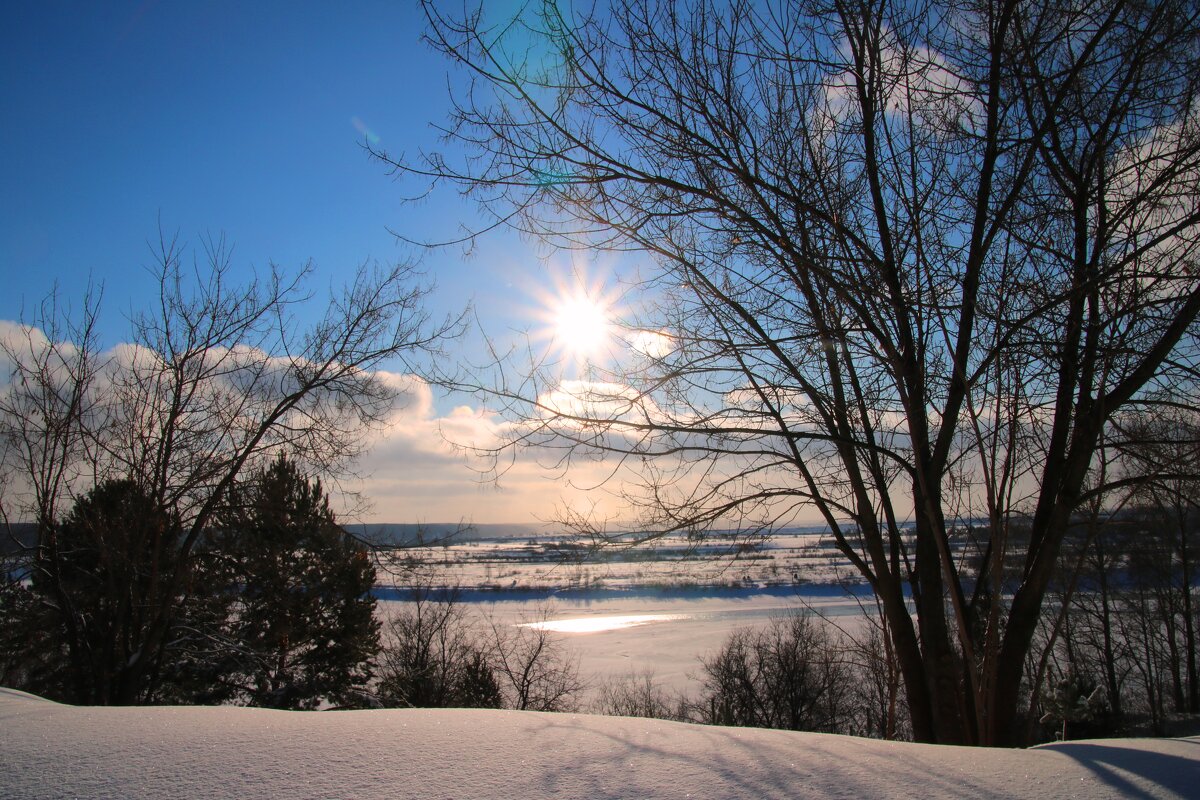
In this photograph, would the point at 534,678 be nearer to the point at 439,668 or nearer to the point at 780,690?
the point at 439,668

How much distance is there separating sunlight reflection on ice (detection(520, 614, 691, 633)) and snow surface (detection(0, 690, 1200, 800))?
39.9 metres

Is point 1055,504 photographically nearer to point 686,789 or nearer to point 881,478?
point 881,478

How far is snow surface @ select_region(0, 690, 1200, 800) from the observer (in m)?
1.95

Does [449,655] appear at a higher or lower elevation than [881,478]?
lower

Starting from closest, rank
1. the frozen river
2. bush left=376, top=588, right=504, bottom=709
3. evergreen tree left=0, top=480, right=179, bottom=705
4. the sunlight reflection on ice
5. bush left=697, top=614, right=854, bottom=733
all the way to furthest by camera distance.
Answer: evergreen tree left=0, top=480, right=179, bottom=705, bush left=376, top=588, right=504, bottom=709, bush left=697, top=614, right=854, bottom=733, the frozen river, the sunlight reflection on ice

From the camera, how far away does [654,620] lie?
1855 inches

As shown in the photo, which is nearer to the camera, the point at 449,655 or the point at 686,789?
the point at 686,789

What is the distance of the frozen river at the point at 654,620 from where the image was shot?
33.2m

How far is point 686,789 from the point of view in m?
1.96

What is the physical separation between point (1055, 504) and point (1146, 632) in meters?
30.4

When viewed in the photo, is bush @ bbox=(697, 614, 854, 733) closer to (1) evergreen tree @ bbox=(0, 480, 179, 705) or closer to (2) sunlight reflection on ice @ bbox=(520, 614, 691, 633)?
(2) sunlight reflection on ice @ bbox=(520, 614, 691, 633)

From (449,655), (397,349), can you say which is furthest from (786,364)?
(449,655)

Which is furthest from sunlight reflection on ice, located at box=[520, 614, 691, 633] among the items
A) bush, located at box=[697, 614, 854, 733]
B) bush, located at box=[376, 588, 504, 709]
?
bush, located at box=[376, 588, 504, 709]

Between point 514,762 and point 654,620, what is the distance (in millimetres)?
47230
